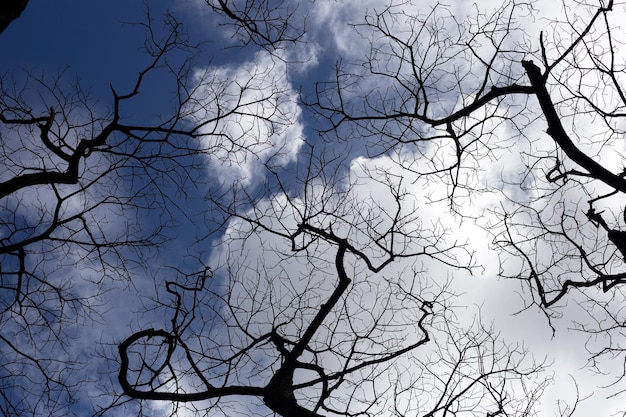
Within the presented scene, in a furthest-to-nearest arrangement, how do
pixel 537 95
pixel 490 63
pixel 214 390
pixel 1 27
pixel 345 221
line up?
1. pixel 345 221
2. pixel 490 63
3. pixel 537 95
4. pixel 214 390
5. pixel 1 27

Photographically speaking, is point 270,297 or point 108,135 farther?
point 270,297

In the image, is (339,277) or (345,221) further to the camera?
(345,221)

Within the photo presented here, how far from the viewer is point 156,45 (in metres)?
6.18

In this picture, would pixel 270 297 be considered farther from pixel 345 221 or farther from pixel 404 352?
pixel 404 352

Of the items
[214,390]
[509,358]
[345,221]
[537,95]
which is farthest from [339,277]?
[537,95]

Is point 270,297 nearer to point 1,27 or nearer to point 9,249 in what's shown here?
point 9,249

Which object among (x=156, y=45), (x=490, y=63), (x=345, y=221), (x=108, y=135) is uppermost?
(x=156, y=45)

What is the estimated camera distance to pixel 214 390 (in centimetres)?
554

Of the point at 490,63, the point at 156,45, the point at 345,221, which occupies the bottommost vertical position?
the point at 345,221

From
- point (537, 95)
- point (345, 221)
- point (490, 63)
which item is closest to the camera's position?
point (537, 95)

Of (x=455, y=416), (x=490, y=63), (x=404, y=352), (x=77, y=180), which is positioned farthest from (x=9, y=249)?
(x=490, y=63)

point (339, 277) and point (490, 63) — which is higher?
point (490, 63)

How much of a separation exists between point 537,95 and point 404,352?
3.61m

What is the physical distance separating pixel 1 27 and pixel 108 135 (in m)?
2.50
